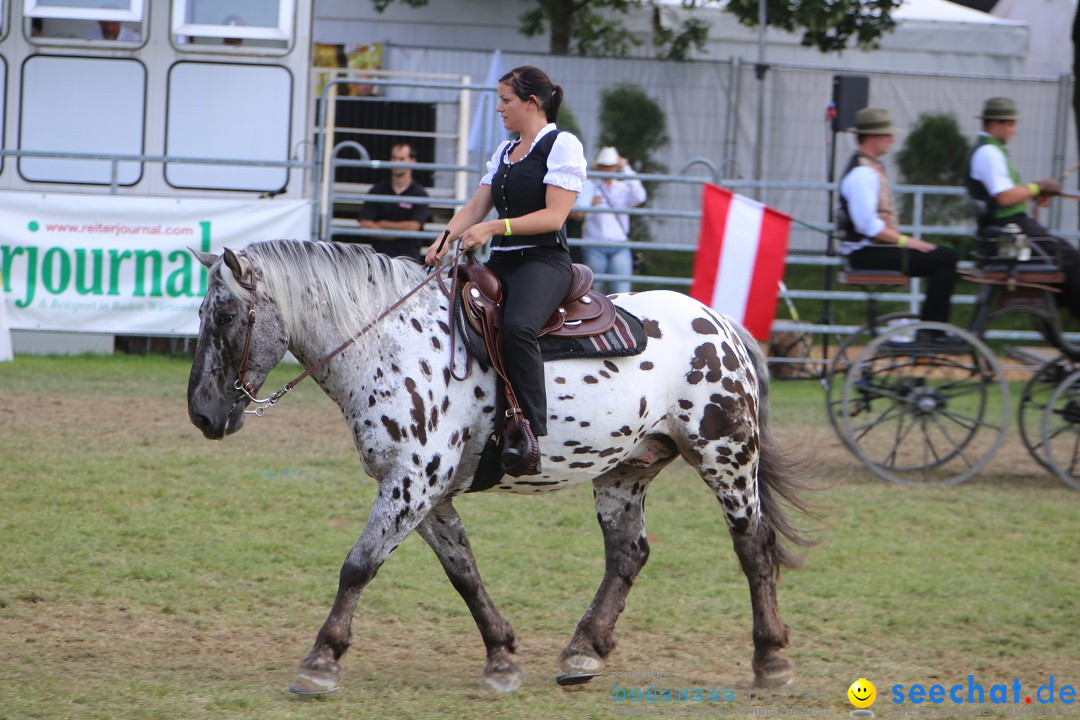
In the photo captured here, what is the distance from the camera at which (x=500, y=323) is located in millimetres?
4750

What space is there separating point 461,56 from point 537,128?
47.5 ft

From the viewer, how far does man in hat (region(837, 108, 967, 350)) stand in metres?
8.32

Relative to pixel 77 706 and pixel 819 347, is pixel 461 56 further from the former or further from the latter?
pixel 77 706

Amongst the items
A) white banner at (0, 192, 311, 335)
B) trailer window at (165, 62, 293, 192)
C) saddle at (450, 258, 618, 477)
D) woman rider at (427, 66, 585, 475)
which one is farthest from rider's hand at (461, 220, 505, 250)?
trailer window at (165, 62, 293, 192)

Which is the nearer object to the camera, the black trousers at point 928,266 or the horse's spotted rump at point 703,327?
the horse's spotted rump at point 703,327

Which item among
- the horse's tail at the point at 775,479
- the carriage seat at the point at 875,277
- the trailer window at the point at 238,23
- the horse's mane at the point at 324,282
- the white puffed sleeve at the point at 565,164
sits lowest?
the horse's tail at the point at 775,479

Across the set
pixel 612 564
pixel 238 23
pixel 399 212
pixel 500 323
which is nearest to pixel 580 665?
pixel 612 564

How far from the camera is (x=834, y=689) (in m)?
5.00

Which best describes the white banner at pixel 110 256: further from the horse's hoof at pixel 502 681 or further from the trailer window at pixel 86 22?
the horse's hoof at pixel 502 681

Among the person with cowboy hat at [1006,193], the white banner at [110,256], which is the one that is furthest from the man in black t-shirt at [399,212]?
the person with cowboy hat at [1006,193]

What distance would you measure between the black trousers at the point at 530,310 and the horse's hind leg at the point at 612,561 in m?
0.74

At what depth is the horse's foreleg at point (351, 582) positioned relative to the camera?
4.50 m

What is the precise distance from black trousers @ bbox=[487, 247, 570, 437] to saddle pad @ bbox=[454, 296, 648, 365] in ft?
0.37

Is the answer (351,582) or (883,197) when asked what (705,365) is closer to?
(351,582)
